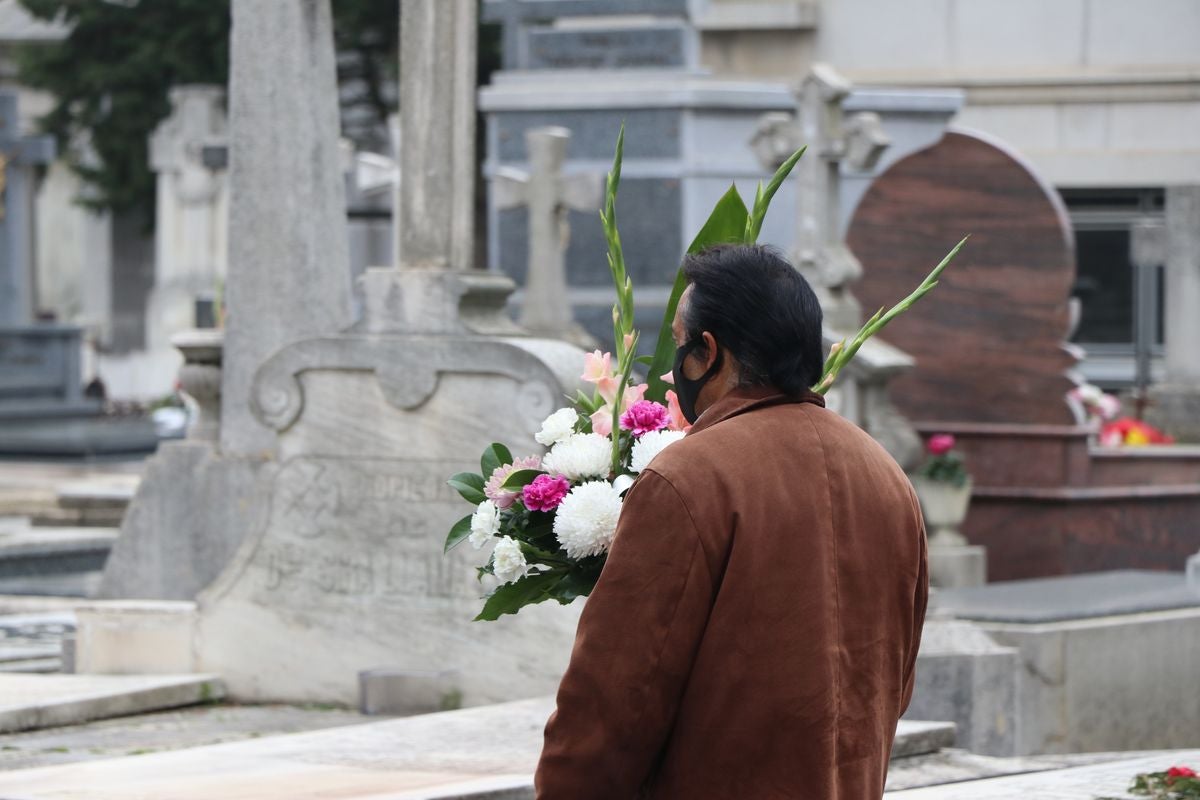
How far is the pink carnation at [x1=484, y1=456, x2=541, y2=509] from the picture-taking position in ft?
12.4

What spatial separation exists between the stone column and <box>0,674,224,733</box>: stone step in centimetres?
207

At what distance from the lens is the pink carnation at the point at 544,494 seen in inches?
145

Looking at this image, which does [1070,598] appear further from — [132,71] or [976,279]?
[132,71]

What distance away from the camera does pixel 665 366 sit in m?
3.96

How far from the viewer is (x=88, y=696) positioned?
737 centimetres

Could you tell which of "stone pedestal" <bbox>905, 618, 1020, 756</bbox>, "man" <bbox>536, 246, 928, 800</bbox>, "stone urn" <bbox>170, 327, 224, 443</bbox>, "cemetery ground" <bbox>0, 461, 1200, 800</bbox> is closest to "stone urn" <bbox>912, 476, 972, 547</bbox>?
"stone pedestal" <bbox>905, 618, 1020, 756</bbox>

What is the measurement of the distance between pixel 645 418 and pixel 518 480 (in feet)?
0.79

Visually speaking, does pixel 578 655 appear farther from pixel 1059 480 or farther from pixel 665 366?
pixel 1059 480

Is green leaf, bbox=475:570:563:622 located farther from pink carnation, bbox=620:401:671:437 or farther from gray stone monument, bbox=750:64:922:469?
gray stone monument, bbox=750:64:922:469

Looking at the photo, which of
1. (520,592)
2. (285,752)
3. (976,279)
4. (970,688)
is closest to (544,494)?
(520,592)

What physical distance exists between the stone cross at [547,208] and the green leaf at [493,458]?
32.4 ft

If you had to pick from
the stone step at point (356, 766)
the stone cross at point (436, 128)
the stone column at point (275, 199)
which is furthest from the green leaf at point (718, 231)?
the stone column at point (275, 199)

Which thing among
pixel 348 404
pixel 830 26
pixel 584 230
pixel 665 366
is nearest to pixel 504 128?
pixel 584 230

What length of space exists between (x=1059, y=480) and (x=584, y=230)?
5465mm
